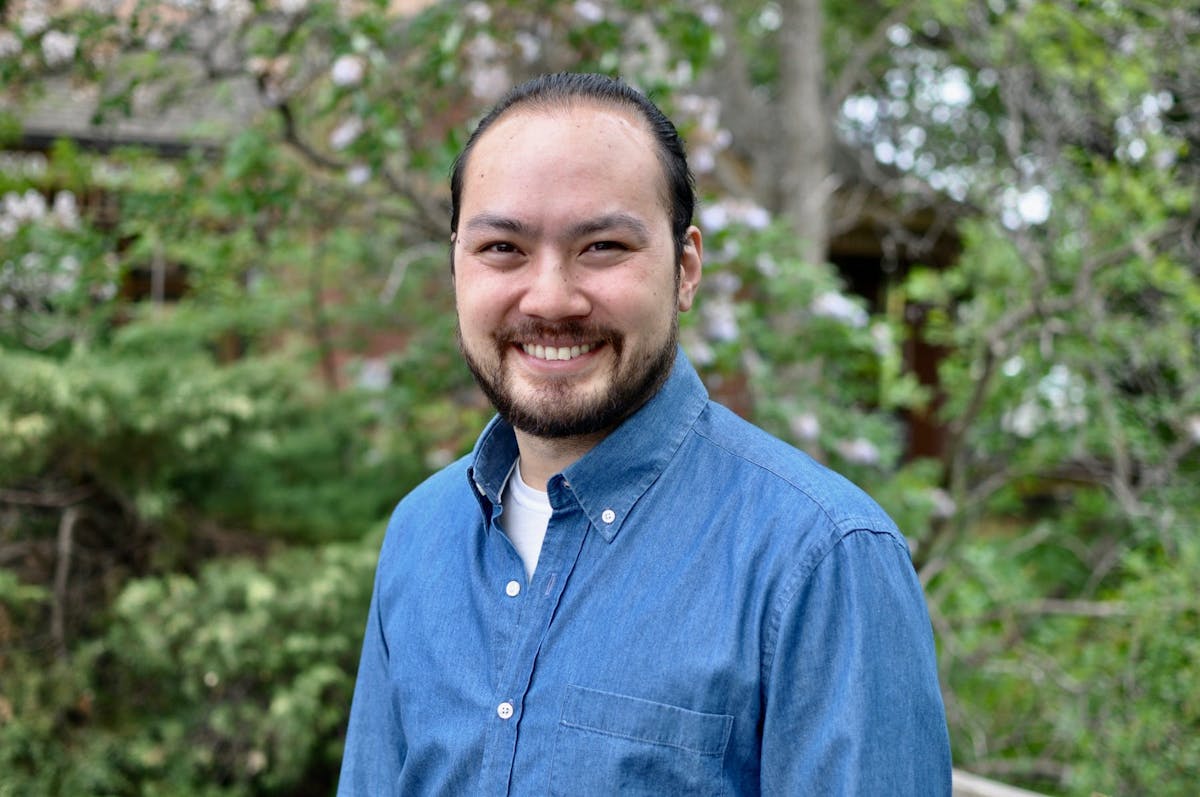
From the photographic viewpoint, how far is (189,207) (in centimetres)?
471

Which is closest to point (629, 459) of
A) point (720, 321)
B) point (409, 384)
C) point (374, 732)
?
point (374, 732)

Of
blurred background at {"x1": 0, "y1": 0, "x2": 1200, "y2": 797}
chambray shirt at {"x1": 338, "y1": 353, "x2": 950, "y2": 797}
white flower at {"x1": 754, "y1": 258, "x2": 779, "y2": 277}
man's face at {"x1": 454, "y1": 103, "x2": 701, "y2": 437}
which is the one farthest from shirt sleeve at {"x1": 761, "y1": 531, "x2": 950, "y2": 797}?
white flower at {"x1": 754, "y1": 258, "x2": 779, "y2": 277}

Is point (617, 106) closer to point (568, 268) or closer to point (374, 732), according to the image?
point (568, 268)

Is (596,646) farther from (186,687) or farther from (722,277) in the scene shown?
(722,277)

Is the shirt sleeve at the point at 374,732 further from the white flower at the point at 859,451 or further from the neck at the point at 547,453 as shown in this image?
the white flower at the point at 859,451

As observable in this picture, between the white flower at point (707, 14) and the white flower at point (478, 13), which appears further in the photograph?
the white flower at point (707, 14)

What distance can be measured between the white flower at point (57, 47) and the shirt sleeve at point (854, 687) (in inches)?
166

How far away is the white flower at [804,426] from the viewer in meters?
4.55

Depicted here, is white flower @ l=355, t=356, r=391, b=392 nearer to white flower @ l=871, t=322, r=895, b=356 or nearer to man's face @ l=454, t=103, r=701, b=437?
white flower @ l=871, t=322, r=895, b=356

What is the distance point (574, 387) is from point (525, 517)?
0.90ft

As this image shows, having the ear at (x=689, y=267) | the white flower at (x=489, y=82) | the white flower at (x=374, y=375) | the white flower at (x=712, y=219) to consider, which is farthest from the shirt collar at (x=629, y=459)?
the white flower at (x=374, y=375)

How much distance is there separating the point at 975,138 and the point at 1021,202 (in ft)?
6.88

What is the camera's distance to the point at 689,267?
1.76m

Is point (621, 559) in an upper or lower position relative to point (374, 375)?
upper
